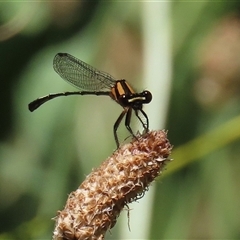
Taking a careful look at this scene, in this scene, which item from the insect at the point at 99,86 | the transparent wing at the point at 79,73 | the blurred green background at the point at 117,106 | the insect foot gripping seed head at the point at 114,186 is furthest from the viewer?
the blurred green background at the point at 117,106

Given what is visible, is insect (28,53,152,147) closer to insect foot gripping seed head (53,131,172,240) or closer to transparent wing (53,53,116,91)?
transparent wing (53,53,116,91)

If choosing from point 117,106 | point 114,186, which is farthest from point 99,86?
point 114,186

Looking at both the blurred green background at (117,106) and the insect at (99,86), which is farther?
the blurred green background at (117,106)

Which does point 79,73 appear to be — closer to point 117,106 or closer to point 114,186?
point 117,106

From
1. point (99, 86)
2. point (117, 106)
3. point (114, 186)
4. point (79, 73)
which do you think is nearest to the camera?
point (114, 186)

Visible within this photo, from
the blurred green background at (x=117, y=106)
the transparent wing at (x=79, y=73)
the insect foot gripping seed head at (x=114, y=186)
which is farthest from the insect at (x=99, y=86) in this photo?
the insect foot gripping seed head at (x=114, y=186)

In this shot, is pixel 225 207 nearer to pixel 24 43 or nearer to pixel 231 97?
pixel 231 97

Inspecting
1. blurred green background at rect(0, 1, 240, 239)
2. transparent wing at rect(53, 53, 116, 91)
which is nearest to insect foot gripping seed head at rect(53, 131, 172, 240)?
transparent wing at rect(53, 53, 116, 91)

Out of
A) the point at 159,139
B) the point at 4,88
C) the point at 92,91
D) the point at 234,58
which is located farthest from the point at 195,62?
the point at 159,139

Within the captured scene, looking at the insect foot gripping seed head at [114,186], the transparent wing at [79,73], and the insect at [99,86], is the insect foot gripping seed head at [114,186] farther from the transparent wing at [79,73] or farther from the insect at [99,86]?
the transparent wing at [79,73]
